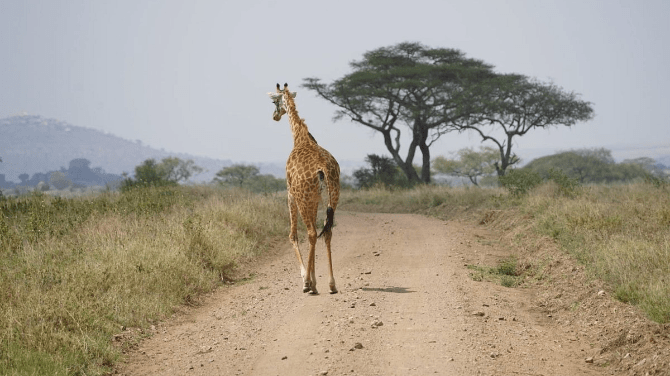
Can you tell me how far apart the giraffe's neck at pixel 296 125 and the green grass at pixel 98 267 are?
2868 millimetres

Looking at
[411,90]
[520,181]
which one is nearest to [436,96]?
[411,90]

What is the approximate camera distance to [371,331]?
7340 mm

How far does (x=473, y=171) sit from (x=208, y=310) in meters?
64.5

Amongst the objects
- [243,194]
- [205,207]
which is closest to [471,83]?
[243,194]

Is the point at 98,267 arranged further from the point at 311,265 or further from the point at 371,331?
the point at 371,331

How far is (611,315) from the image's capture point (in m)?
7.93

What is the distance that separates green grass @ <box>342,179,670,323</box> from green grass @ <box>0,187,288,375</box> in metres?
5.14

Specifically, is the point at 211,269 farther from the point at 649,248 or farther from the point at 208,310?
the point at 649,248

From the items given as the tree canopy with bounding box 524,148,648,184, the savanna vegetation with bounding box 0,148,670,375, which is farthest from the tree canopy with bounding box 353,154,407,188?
the tree canopy with bounding box 524,148,648,184

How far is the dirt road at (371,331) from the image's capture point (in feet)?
21.1

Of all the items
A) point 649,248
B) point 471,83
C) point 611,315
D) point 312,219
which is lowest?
point 611,315

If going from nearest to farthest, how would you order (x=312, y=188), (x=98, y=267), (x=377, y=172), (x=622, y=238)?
(x=312, y=188) < (x=98, y=267) < (x=622, y=238) < (x=377, y=172)

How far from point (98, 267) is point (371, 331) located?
4598 millimetres

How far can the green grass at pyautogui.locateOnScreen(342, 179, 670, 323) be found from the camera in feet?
28.0
